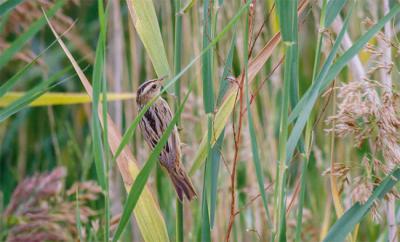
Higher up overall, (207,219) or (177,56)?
(177,56)

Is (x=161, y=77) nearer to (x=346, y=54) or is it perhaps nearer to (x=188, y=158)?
(x=346, y=54)

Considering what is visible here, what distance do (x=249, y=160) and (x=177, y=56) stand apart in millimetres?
1401

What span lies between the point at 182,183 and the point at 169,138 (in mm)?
107

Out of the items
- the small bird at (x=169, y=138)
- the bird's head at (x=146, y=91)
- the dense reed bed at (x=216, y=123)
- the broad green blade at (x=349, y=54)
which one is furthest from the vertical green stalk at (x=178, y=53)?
the bird's head at (x=146, y=91)

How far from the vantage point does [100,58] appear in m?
1.30

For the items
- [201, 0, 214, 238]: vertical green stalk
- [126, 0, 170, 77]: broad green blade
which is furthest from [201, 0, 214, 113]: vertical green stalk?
[126, 0, 170, 77]: broad green blade

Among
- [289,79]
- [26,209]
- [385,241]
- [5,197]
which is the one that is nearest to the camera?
[289,79]

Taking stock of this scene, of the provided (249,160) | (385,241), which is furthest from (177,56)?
(249,160)

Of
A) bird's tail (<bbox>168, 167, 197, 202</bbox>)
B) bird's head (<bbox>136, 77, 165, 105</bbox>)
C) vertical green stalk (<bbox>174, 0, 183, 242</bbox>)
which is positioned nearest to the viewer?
vertical green stalk (<bbox>174, 0, 183, 242</bbox>)

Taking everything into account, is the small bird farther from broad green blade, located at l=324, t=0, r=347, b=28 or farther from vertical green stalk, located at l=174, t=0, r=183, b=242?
broad green blade, located at l=324, t=0, r=347, b=28

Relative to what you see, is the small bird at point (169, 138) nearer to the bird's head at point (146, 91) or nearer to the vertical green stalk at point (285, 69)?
the bird's head at point (146, 91)

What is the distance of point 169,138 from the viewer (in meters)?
1.68

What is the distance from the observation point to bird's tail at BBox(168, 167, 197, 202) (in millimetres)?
1617

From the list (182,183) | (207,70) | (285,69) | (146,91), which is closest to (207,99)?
(207,70)
